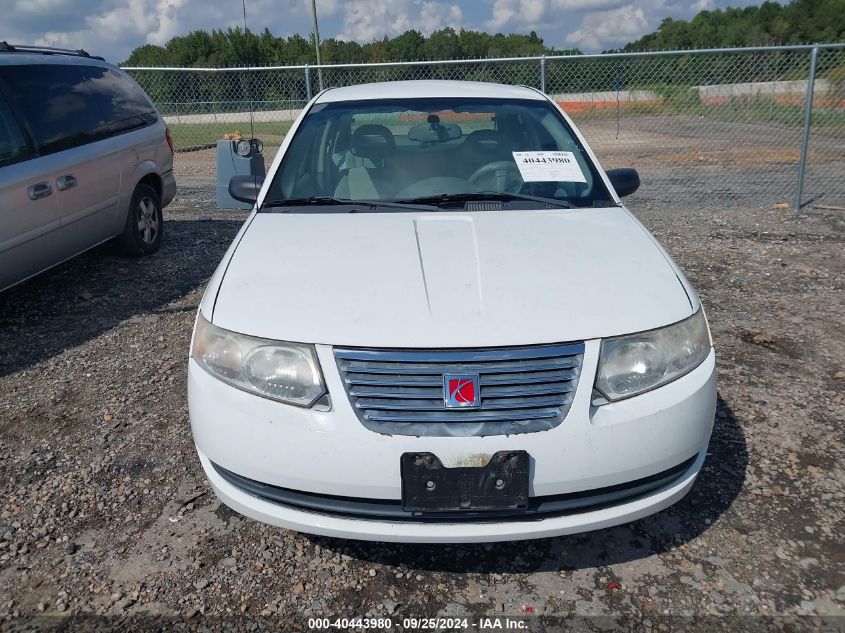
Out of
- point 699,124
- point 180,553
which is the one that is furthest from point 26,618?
point 699,124

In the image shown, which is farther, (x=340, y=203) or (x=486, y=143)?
(x=486, y=143)

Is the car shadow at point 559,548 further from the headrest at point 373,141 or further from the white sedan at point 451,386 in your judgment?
the headrest at point 373,141

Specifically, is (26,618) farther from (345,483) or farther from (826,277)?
(826,277)

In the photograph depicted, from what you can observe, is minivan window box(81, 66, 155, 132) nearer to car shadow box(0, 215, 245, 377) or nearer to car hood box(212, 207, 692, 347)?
car shadow box(0, 215, 245, 377)

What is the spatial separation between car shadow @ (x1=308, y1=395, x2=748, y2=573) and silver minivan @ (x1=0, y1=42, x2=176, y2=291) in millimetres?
3420

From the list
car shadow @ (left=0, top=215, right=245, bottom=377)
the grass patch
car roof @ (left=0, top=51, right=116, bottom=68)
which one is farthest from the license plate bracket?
the grass patch

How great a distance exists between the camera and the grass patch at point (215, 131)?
11609 millimetres

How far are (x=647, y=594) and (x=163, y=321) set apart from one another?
381 centimetres

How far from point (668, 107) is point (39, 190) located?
32.9ft

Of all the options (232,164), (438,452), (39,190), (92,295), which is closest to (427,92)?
(438,452)

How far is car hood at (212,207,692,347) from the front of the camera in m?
2.08

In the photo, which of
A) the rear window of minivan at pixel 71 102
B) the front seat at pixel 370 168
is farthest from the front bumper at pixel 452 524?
the rear window of minivan at pixel 71 102

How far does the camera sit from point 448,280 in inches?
91.6

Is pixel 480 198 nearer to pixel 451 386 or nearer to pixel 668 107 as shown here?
pixel 451 386
